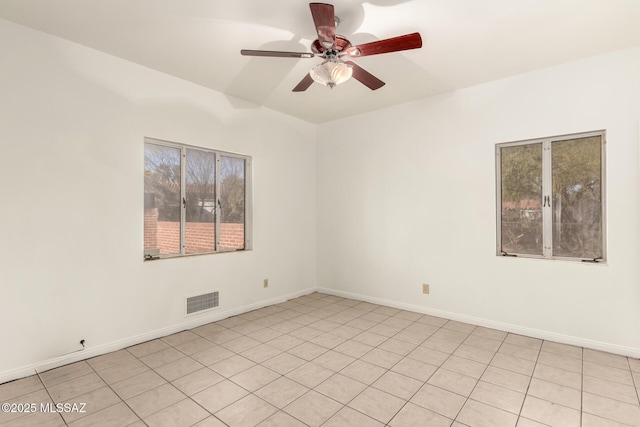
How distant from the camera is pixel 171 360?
271 centimetres

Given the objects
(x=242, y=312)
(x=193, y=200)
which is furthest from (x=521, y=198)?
(x=193, y=200)

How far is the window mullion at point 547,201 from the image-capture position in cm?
318

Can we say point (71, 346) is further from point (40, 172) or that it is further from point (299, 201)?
point (299, 201)

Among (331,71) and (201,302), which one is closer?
(331,71)

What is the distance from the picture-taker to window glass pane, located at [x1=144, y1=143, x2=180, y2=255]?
322cm

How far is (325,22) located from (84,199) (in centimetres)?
244

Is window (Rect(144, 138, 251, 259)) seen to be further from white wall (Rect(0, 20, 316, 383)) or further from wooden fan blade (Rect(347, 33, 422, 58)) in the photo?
wooden fan blade (Rect(347, 33, 422, 58))

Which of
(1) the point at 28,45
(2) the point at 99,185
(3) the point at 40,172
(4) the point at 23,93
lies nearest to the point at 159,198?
(2) the point at 99,185

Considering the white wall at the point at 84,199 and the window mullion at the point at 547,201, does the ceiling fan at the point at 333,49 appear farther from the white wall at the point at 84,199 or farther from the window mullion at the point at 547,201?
the window mullion at the point at 547,201

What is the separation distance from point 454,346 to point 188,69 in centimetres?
371

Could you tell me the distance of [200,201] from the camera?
3682mm

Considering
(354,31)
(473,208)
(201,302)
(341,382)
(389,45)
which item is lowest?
(341,382)

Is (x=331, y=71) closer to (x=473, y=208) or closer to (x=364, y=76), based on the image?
(x=364, y=76)

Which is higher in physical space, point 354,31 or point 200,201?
point 354,31
